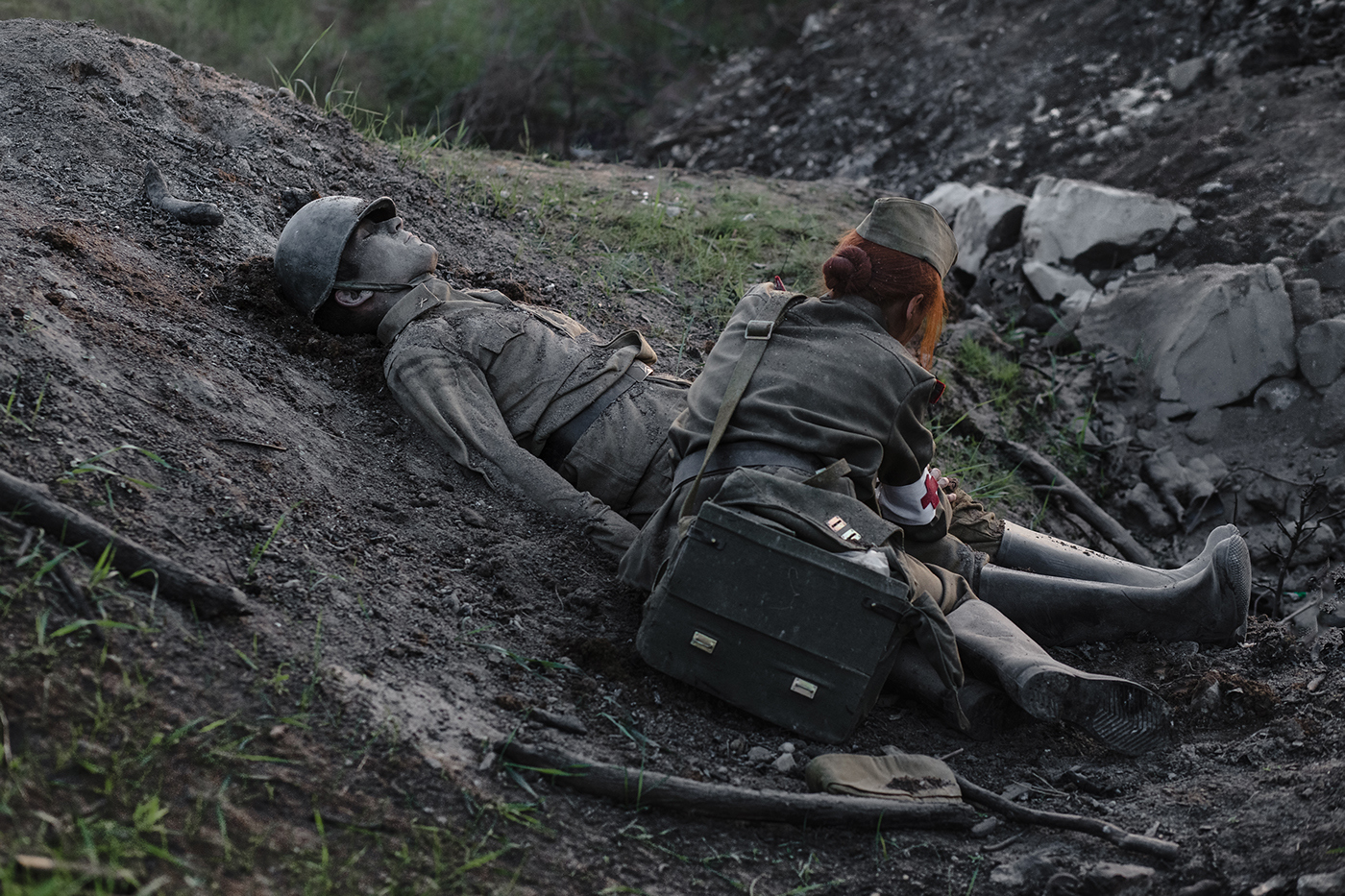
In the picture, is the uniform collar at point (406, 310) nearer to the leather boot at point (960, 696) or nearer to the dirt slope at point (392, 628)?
the dirt slope at point (392, 628)

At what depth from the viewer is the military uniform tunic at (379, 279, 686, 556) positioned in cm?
334

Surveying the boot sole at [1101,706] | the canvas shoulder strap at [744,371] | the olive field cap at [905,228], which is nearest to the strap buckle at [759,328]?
the canvas shoulder strap at [744,371]

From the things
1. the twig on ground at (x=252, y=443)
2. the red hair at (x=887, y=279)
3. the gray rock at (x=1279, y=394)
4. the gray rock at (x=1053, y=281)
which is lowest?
the twig on ground at (x=252, y=443)

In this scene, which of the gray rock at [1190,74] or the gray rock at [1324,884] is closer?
the gray rock at [1324,884]

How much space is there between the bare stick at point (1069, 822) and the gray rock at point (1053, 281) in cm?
365

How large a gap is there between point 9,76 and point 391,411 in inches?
80.6

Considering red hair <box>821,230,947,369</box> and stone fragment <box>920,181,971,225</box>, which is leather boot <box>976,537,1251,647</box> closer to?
red hair <box>821,230,947,369</box>

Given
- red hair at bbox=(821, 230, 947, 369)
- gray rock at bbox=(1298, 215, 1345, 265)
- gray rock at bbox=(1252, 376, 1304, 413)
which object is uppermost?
gray rock at bbox=(1298, 215, 1345, 265)

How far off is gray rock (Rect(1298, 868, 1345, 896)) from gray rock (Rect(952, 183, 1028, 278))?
431 centimetres

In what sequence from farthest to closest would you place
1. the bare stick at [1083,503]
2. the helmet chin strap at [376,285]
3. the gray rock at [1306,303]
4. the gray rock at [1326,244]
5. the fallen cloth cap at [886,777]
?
1. the gray rock at [1326,244]
2. the gray rock at [1306,303]
3. the bare stick at [1083,503]
4. the helmet chin strap at [376,285]
5. the fallen cloth cap at [886,777]

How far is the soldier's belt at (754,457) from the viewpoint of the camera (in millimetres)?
2811

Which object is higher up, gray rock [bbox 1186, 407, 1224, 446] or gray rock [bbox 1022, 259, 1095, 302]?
gray rock [bbox 1022, 259, 1095, 302]

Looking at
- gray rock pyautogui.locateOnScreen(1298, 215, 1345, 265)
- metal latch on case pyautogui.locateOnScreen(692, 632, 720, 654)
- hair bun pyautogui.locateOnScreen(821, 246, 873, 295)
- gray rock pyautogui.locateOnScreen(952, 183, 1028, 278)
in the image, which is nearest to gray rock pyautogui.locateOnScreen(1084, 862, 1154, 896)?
metal latch on case pyautogui.locateOnScreen(692, 632, 720, 654)

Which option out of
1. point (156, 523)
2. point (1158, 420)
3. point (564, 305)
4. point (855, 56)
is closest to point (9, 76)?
point (564, 305)
